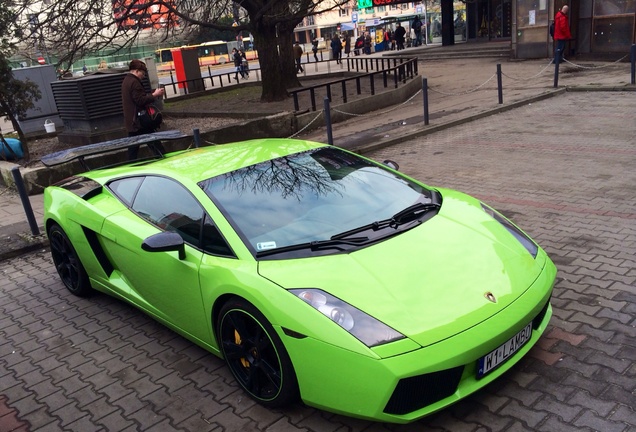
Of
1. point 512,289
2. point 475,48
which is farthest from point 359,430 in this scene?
point 475,48

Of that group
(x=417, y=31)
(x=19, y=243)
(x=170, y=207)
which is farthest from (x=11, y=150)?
(x=417, y=31)

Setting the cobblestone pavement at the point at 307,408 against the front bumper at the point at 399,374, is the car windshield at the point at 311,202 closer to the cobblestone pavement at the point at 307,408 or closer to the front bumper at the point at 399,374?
the front bumper at the point at 399,374

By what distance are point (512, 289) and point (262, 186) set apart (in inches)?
Result: 69.8

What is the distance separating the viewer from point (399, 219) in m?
3.71

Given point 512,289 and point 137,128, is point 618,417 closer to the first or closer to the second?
point 512,289

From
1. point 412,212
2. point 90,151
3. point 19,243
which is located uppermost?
point 90,151

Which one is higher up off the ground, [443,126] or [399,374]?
[399,374]

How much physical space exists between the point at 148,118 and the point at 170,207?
6.02 m

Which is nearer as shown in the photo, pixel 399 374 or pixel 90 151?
pixel 399 374

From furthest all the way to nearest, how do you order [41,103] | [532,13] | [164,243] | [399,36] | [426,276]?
1. [399,36]
2. [532,13]
3. [41,103]
4. [164,243]
5. [426,276]

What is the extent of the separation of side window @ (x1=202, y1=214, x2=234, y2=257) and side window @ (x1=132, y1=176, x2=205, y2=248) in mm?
70

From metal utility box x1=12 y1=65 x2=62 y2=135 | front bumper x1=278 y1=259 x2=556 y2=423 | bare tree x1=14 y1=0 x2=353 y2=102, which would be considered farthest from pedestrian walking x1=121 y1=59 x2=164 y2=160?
metal utility box x1=12 y1=65 x2=62 y2=135

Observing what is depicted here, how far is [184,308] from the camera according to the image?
383 centimetres

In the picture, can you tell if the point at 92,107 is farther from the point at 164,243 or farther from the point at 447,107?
the point at 164,243
